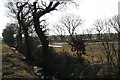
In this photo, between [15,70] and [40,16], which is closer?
[15,70]

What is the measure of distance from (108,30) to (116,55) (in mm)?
1152

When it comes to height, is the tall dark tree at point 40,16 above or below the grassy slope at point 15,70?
above

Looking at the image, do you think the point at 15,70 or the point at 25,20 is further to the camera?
the point at 25,20

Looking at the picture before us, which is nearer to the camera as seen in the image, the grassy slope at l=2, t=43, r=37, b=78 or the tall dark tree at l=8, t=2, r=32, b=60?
the grassy slope at l=2, t=43, r=37, b=78

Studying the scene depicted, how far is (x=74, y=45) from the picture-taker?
56.0 feet

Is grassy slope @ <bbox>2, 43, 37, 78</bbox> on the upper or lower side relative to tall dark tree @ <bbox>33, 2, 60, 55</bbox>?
lower

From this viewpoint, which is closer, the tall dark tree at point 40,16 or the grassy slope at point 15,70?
the grassy slope at point 15,70

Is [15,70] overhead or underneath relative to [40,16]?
underneath

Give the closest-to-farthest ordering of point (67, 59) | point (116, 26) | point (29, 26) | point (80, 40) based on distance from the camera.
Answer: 1. point (116, 26)
2. point (67, 59)
3. point (80, 40)
4. point (29, 26)

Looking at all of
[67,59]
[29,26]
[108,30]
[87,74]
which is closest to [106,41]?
[108,30]

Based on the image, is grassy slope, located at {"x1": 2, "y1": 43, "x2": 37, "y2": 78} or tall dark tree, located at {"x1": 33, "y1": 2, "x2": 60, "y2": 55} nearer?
grassy slope, located at {"x1": 2, "y1": 43, "x2": 37, "y2": 78}

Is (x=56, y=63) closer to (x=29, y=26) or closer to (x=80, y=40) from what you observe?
(x=80, y=40)

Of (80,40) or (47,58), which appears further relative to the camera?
(47,58)

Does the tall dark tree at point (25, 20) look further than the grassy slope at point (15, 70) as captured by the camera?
Yes
